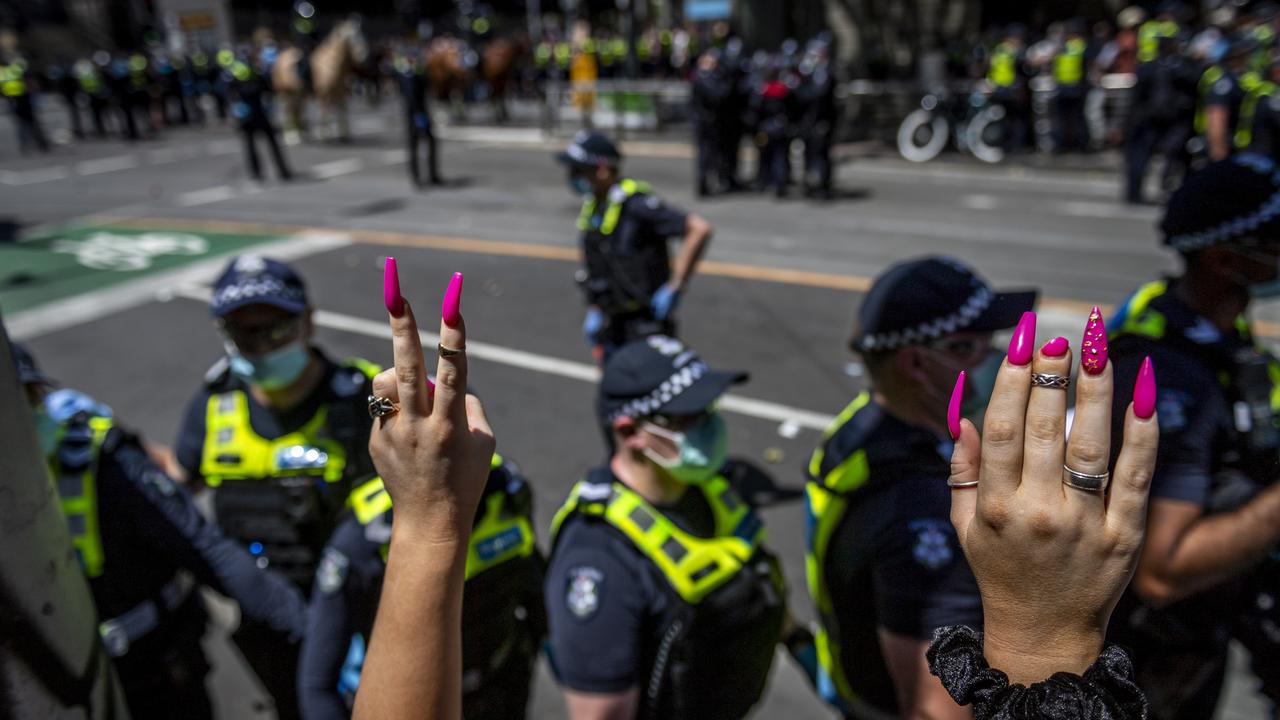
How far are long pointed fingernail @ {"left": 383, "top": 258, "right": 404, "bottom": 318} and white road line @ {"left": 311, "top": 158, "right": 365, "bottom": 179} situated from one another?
15.9 metres

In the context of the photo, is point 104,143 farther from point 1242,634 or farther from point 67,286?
point 1242,634

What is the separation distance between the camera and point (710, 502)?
2.50 meters

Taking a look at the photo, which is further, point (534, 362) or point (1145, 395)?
point (534, 362)

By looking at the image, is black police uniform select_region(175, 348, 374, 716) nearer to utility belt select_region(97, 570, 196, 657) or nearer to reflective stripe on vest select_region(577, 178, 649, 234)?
utility belt select_region(97, 570, 196, 657)

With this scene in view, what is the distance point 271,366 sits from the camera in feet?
9.69

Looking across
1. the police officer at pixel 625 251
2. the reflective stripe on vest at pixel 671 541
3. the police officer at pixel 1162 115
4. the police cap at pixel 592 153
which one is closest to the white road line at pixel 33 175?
the police cap at pixel 592 153

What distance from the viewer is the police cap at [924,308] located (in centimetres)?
228

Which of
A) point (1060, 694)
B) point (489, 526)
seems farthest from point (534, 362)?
point (1060, 694)

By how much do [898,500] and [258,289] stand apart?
7.13 feet

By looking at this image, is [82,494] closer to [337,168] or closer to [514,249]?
[514,249]

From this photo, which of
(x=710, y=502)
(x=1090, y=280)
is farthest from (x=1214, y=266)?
(x=1090, y=280)

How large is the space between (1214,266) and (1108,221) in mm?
9367

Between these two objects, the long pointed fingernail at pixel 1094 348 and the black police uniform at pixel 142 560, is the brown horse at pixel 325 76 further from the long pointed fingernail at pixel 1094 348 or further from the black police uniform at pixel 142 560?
the long pointed fingernail at pixel 1094 348

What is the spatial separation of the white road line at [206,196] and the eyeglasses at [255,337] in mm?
12496
